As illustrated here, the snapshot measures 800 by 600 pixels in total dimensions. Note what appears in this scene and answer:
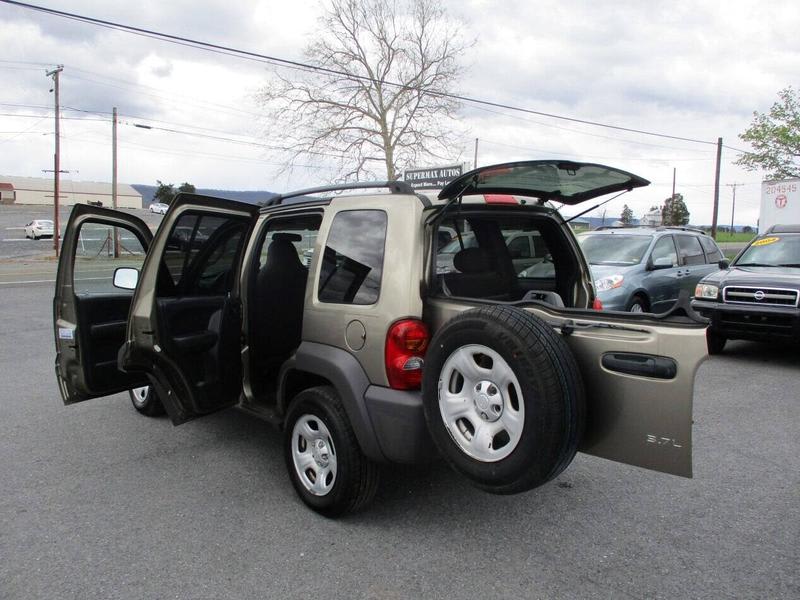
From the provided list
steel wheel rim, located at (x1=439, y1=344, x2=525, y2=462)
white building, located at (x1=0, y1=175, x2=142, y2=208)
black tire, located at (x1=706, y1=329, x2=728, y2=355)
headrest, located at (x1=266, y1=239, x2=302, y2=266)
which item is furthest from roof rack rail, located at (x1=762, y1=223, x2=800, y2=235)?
white building, located at (x1=0, y1=175, x2=142, y2=208)

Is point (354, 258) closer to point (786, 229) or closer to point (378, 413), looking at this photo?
point (378, 413)

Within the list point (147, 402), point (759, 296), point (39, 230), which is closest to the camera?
point (147, 402)

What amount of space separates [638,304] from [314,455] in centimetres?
678

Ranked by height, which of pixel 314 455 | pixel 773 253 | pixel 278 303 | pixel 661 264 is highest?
pixel 773 253

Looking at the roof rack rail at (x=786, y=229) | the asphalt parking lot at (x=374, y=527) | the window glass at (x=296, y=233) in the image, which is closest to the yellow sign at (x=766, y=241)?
the roof rack rail at (x=786, y=229)

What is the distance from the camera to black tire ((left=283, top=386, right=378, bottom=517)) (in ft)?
10.1

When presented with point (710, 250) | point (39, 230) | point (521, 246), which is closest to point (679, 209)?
point (39, 230)

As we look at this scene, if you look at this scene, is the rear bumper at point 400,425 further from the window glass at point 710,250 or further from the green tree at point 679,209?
the green tree at point 679,209

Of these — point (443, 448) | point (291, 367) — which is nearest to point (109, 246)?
point (291, 367)

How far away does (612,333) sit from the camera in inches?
99.7

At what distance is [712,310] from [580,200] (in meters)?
4.48

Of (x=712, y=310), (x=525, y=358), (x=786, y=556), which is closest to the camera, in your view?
(x=525, y=358)

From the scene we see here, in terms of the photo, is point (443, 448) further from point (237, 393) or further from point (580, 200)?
point (580, 200)

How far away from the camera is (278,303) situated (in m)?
4.28
